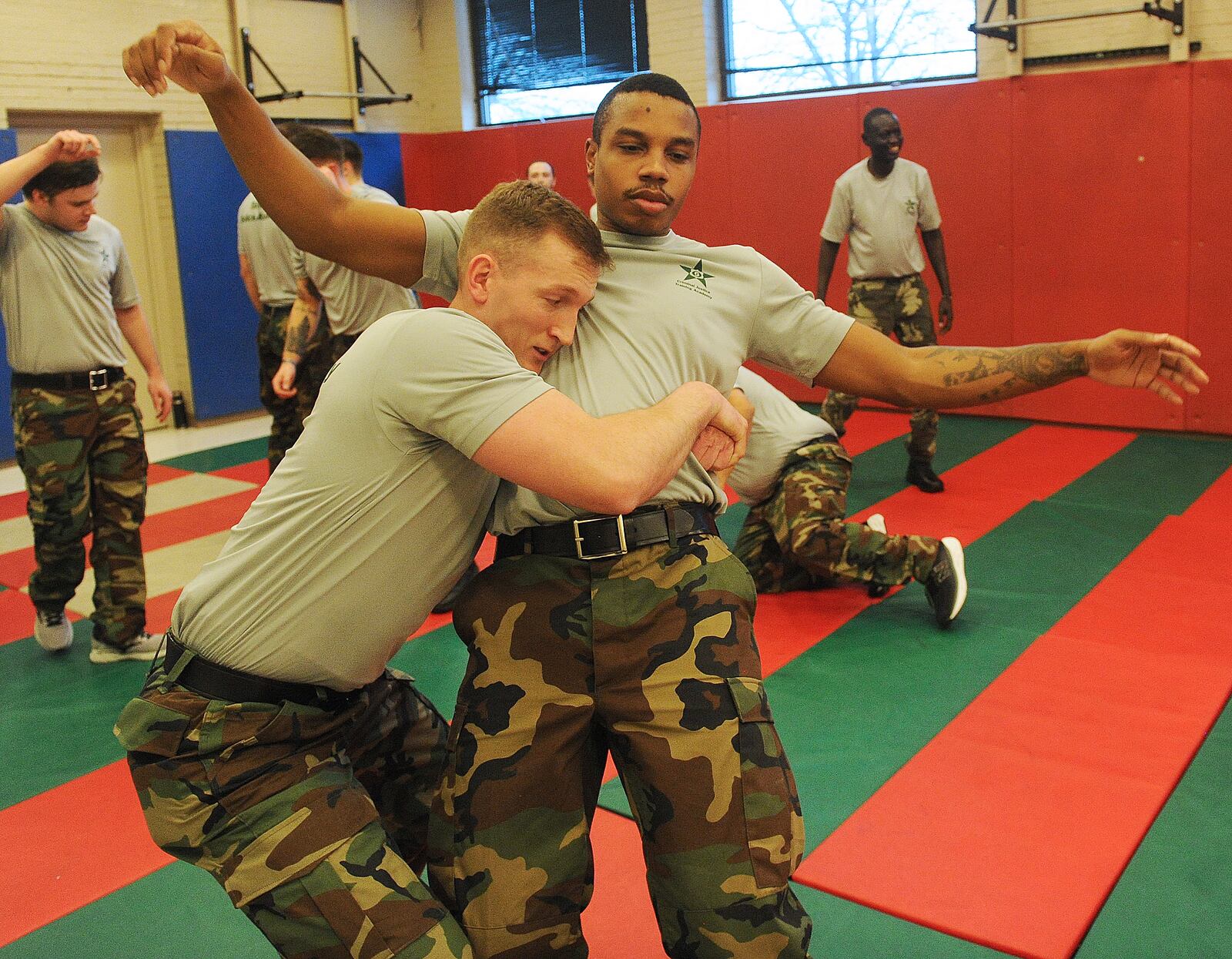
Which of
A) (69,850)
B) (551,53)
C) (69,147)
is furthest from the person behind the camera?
(551,53)

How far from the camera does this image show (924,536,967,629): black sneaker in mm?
4758

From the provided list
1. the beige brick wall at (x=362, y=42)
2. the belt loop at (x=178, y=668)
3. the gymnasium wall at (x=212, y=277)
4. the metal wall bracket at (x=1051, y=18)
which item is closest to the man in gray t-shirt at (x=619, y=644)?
the belt loop at (x=178, y=668)

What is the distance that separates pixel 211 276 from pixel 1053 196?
689 centimetres

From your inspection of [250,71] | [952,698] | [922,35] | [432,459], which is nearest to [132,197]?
[250,71]

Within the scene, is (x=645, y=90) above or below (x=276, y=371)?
above

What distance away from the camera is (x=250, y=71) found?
1039 cm

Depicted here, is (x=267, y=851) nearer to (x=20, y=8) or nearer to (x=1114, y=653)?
(x=1114, y=653)

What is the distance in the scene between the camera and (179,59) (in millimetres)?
2139

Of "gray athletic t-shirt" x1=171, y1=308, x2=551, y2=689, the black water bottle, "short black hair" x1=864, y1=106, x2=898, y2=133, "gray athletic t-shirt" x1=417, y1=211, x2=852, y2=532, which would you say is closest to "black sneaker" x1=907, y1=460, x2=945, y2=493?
"short black hair" x1=864, y1=106, x2=898, y2=133

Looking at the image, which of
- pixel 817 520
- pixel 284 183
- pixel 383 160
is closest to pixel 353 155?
pixel 817 520

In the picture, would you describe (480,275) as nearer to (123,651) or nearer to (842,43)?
(123,651)

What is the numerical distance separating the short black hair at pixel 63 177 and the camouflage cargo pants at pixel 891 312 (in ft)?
14.3

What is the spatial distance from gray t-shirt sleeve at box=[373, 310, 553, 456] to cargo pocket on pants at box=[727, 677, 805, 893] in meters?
0.67

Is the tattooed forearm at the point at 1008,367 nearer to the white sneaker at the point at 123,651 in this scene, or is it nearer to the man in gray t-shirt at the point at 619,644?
the man in gray t-shirt at the point at 619,644
